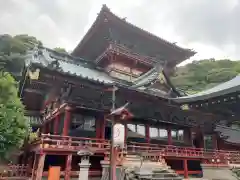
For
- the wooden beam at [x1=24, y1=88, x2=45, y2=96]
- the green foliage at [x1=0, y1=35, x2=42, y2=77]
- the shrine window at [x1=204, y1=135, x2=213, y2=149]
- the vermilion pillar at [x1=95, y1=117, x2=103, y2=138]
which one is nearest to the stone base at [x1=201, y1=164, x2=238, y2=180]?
the shrine window at [x1=204, y1=135, x2=213, y2=149]

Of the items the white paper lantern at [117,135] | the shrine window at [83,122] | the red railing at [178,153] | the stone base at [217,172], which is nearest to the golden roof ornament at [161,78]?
the red railing at [178,153]

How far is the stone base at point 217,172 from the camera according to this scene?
47.2 feet

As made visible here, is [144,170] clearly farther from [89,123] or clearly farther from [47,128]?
[47,128]

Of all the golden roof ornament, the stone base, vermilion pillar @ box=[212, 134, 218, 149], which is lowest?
the stone base

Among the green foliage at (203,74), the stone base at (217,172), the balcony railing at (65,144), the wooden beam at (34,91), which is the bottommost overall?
the stone base at (217,172)

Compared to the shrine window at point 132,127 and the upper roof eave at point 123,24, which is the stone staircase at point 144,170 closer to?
the shrine window at point 132,127

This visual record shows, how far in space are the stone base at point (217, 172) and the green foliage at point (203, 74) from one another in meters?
31.7

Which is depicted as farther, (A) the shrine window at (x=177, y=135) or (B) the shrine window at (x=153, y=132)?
(A) the shrine window at (x=177, y=135)

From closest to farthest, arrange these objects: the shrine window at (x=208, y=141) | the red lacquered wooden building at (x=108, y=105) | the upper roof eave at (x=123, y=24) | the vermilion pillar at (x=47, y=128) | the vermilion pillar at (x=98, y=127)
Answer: the red lacquered wooden building at (x=108, y=105)
the vermilion pillar at (x=98, y=127)
the vermilion pillar at (x=47, y=128)
the upper roof eave at (x=123, y=24)
the shrine window at (x=208, y=141)

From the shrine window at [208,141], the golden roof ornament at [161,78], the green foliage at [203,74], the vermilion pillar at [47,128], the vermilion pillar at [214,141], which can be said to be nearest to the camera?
the golden roof ornament at [161,78]

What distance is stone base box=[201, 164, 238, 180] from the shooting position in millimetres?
14398

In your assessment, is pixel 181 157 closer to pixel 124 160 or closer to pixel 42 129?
pixel 124 160

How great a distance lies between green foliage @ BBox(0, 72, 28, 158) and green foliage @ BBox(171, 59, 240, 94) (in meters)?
38.2

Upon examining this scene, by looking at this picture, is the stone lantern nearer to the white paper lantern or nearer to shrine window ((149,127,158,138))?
the white paper lantern
